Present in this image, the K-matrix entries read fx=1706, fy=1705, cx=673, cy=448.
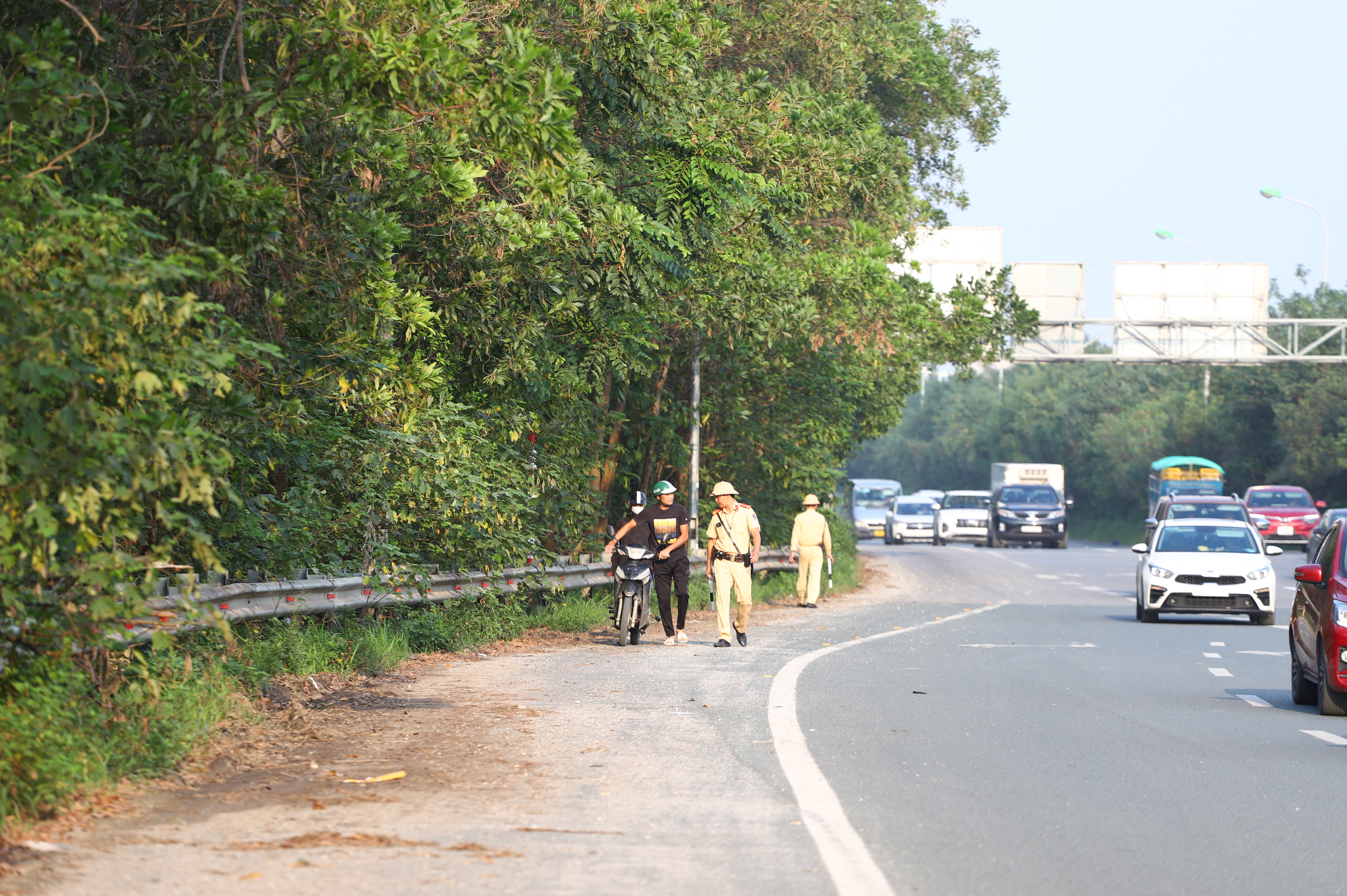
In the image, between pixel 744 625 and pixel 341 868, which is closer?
pixel 341 868

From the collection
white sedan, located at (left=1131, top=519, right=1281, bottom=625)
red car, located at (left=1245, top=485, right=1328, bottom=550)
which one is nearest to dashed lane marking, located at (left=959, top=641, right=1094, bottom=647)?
white sedan, located at (left=1131, top=519, right=1281, bottom=625)

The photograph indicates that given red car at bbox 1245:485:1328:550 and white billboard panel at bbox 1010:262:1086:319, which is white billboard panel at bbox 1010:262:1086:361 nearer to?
white billboard panel at bbox 1010:262:1086:319

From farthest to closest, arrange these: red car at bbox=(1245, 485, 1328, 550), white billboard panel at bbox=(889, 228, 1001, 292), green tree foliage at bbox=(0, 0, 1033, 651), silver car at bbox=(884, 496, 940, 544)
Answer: silver car at bbox=(884, 496, 940, 544) < red car at bbox=(1245, 485, 1328, 550) < white billboard panel at bbox=(889, 228, 1001, 292) < green tree foliage at bbox=(0, 0, 1033, 651)

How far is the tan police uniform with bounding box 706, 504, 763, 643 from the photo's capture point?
17.1m

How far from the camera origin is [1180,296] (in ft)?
180

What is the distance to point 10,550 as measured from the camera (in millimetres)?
6785

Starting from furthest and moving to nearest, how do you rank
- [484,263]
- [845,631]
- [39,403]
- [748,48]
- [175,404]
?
[748,48], [845,631], [484,263], [175,404], [39,403]

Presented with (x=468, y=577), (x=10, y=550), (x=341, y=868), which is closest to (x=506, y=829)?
(x=341, y=868)

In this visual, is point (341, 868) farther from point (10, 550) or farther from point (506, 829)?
point (10, 550)

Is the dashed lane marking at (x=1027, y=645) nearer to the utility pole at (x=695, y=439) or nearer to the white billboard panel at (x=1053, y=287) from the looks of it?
the utility pole at (x=695, y=439)

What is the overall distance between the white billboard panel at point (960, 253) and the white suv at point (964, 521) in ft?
44.0

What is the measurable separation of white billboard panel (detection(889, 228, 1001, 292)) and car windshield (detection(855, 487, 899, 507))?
19.5 meters

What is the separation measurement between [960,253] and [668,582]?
31961 millimetres

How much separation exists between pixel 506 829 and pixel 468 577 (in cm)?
905
